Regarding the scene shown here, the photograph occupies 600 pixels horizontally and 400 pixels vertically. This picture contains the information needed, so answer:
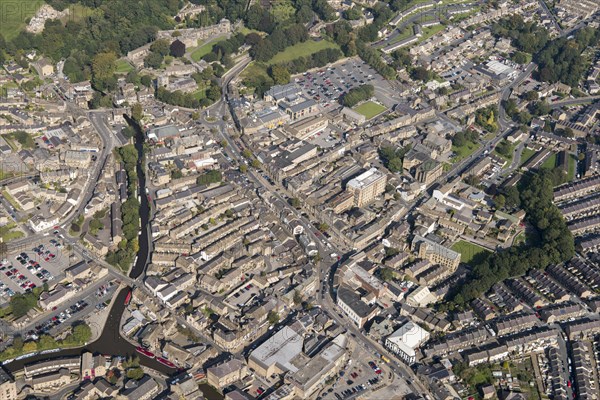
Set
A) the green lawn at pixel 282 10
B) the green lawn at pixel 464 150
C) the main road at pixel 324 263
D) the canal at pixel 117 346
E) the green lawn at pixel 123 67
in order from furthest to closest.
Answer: the green lawn at pixel 282 10
the green lawn at pixel 123 67
the green lawn at pixel 464 150
the main road at pixel 324 263
the canal at pixel 117 346

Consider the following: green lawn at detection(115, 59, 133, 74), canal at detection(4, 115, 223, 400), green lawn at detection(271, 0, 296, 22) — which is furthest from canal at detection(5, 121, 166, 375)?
green lawn at detection(271, 0, 296, 22)

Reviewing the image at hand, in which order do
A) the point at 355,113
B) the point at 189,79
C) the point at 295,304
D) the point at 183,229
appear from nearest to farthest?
the point at 295,304 < the point at 183,229 < the point at 355,113 < the point at 189,79

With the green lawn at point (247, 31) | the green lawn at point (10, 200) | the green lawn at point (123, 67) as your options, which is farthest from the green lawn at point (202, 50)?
the green lawn at point (10, 200)

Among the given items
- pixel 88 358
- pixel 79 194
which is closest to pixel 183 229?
pixel 79 194

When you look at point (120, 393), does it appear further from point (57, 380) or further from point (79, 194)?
point (79, 194)

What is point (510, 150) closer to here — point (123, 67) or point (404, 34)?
point (404, 34)

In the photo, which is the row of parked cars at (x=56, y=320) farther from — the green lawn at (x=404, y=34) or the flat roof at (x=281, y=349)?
the green lawn at (x=404, y=34)
